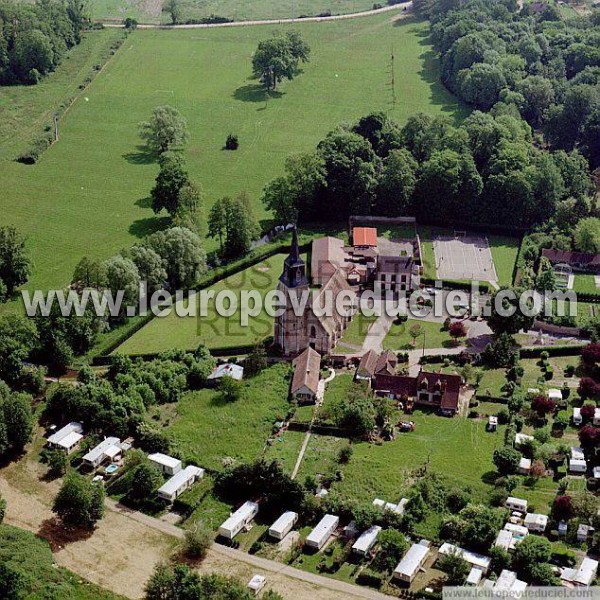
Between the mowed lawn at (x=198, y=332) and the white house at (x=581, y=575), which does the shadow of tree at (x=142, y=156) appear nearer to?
Answer: the mowed lawn at (x=198, y=332)

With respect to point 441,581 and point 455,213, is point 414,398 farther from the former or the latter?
point 455,213

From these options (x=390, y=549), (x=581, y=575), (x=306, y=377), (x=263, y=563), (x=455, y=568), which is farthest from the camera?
(x=306, y=377)

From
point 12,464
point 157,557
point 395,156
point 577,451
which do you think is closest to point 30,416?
point 12,464

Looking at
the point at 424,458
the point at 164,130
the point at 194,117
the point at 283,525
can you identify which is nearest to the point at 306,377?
the point at 424,458

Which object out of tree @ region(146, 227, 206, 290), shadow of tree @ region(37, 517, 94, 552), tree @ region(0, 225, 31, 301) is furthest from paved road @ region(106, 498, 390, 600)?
tree @ region(0, 225, 31, 301)

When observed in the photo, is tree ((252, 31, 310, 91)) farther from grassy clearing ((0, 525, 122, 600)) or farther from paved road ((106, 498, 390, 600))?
grassy clearing ((0, 525, 122, 600))

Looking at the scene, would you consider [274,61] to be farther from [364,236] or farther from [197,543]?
[197,543]
